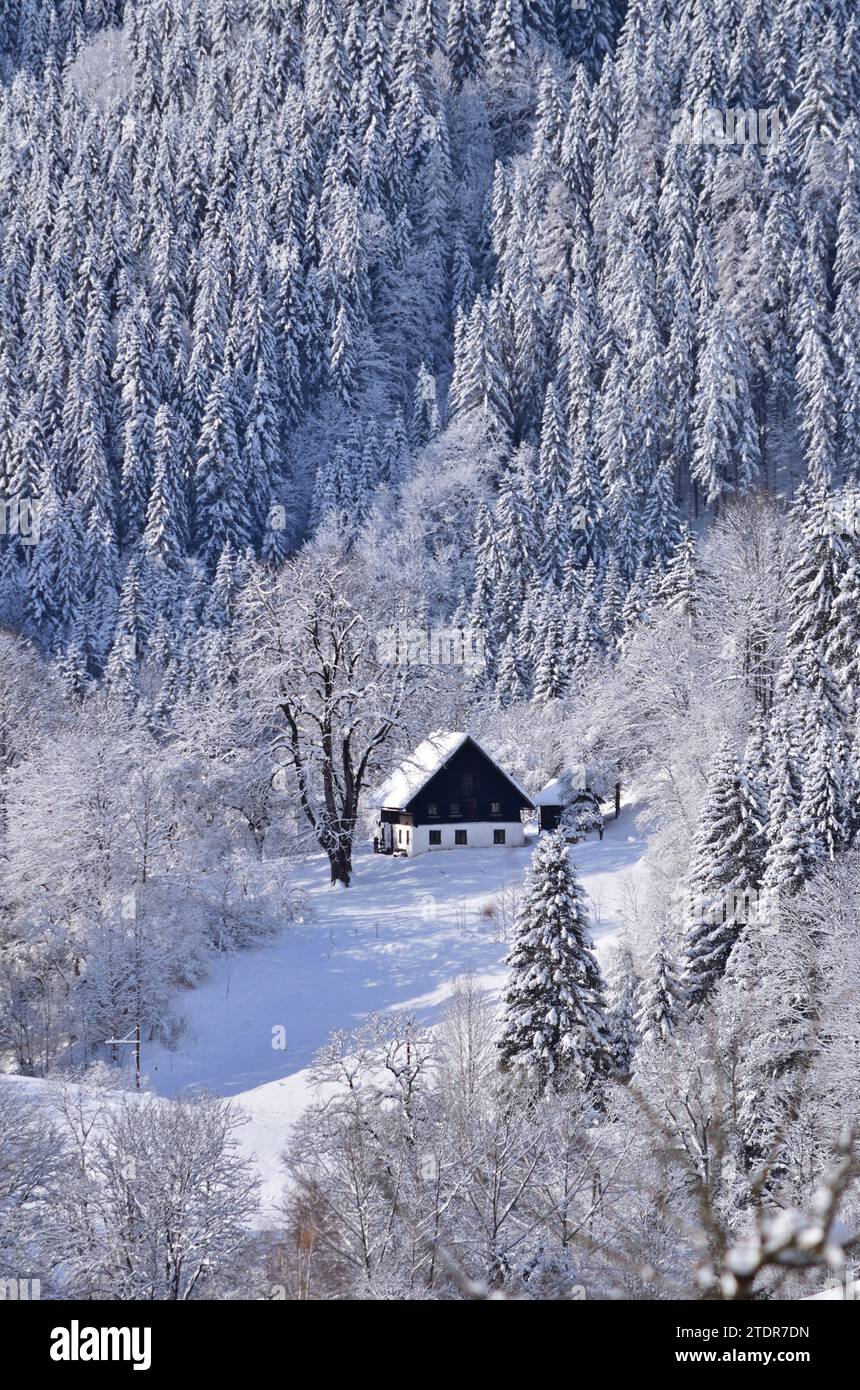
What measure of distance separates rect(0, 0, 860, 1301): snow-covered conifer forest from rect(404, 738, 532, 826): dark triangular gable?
8.18 feet

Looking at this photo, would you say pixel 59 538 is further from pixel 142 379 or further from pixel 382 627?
pixel 382 627

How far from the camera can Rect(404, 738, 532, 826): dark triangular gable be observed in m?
60.2

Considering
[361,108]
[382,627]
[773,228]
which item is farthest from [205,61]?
[382,627]

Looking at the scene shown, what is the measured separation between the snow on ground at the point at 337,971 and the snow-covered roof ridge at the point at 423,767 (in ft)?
13.1

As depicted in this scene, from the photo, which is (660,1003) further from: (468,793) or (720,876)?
(468,793)

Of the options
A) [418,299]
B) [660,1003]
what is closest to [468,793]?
[660,1003]

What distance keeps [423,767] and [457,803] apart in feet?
8.25

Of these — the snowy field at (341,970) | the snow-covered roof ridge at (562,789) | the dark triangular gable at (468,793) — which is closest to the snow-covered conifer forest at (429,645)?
the snowy field at (341,970)

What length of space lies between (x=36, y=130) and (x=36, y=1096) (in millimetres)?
162133

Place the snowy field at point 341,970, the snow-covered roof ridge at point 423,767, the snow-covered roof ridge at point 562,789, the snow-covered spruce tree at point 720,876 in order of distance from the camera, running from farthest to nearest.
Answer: the snow-covered roof ridge at point 562,789 < the snow-covered roof ridge at point 423,767 < the snowy field at point 341,970 < the snow-covered spruce tree at point 720,876

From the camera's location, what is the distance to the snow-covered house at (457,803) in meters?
60.2

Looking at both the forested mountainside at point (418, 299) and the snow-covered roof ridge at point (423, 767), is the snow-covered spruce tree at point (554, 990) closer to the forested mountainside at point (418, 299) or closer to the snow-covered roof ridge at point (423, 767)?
the snow-covered roof ridge at point (423, 767)

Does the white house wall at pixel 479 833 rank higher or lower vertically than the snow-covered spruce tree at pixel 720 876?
lower

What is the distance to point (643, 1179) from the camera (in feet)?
109
